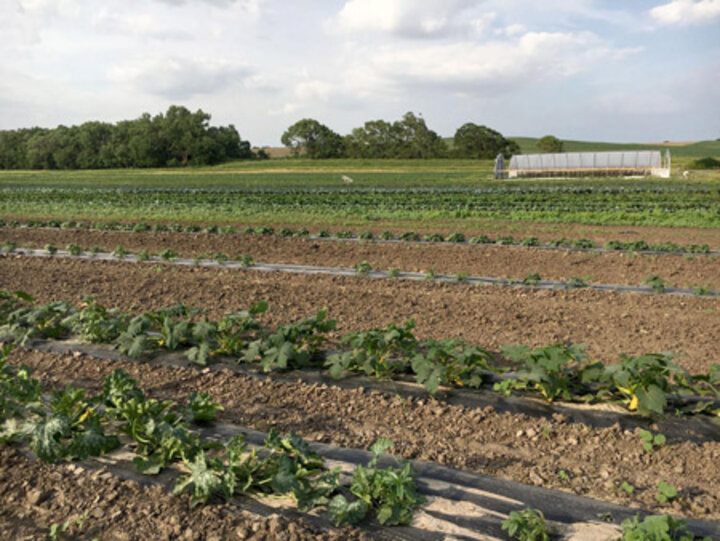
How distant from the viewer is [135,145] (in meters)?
68.4

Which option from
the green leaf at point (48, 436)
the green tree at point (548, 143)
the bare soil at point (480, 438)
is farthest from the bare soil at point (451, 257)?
the green tree at point (548, 143)

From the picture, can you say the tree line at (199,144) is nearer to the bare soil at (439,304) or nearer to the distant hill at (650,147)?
the distant hill at (650,147)

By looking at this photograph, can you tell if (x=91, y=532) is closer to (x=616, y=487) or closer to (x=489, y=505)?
(x=489, y=505)

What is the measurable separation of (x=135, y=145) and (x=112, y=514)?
71851mm

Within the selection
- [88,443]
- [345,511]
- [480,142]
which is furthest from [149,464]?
[480,142]

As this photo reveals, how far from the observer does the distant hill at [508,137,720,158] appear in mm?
76812

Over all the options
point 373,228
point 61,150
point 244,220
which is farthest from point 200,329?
point 61,150

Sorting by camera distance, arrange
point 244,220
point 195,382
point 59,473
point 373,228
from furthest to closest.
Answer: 1. point 244,220
2. point 373,228
3. point 195,382
4. point 59,473

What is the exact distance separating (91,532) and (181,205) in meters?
22.9

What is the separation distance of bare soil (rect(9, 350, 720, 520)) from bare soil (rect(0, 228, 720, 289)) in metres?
5.24

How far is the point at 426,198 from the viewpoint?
982 inches

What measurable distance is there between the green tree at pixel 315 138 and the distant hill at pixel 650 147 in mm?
30975

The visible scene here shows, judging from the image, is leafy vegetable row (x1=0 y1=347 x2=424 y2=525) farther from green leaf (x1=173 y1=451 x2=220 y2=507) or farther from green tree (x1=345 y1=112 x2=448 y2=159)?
green tree (x1=345 y1=112 x2=448 y2=159)

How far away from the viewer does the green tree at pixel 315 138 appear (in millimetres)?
74500
